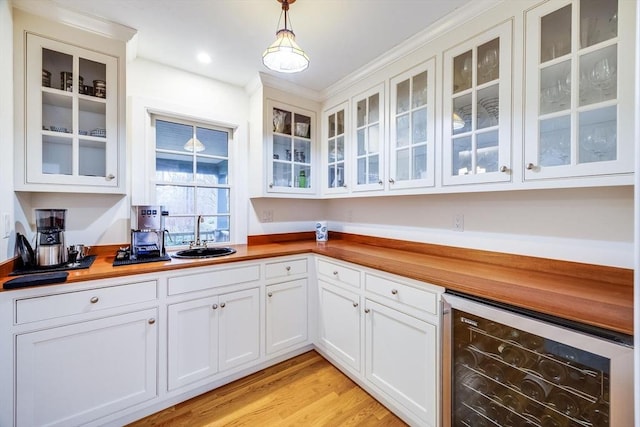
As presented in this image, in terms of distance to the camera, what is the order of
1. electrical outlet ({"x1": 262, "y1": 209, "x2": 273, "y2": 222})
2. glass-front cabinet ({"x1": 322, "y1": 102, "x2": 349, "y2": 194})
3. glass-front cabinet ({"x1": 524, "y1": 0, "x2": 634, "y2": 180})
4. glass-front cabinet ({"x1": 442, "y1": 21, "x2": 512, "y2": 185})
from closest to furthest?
glass-front cabinet ({"x1": 524, "y1": 0, "x2": 634, "y2": 180})
glass-front cabinet ({"x1": 442, "y1": 21, "x2": 512, "y2": 185})
glass-front cabinet ({"x1": 322, "y1": 102, "x2": 349, "y2": 194})
electrical outlet ({"x1": 262, "y1": 209, "x2": 273, "y2": 222})

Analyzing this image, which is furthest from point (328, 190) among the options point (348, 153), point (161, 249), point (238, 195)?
point (161, 249)

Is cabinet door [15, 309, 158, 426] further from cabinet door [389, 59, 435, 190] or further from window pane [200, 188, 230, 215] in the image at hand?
cabinet door [389, 59, 435, 190]

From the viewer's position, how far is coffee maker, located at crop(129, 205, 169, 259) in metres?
1.82

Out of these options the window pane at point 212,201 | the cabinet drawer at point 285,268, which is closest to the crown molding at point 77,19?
the window pane at point 212,201

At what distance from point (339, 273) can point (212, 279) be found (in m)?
0.89

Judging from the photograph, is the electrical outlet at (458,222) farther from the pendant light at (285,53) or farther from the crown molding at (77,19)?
the crown molding at (77,19)

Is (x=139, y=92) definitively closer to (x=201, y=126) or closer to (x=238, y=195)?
(x=201, y=126)

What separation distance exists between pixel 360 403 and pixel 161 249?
171 centimetres

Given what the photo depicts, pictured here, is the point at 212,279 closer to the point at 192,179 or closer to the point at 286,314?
the point at 286,314

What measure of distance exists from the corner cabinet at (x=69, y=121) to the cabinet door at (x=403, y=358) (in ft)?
6.28

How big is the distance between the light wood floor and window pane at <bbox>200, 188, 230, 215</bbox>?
1.42 m

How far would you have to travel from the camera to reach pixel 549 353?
987 mm

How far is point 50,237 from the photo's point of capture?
1.56 metres

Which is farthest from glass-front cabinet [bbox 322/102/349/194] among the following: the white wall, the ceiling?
the white wall
